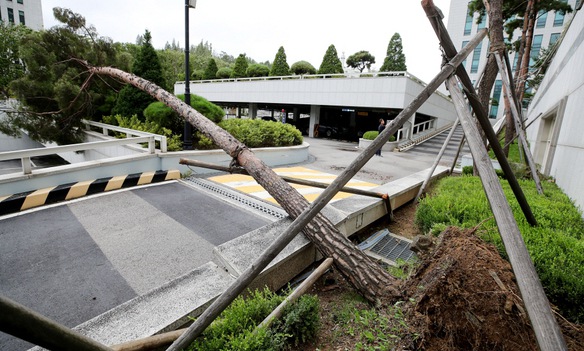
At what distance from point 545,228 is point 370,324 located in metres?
2.79

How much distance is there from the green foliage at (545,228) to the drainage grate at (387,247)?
477mm

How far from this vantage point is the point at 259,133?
9844 millimetres

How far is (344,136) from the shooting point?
24.0 metres

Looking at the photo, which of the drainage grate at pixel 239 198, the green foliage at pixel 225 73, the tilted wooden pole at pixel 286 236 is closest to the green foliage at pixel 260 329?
the tilted wooden pole at pixel 286 236

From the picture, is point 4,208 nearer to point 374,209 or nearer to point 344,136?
point 374,209

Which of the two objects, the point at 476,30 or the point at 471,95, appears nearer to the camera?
the point at 471,95

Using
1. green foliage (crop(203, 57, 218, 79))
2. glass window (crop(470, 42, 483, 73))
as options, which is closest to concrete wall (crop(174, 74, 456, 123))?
green foliage (crop(203, 57, 218, 79))

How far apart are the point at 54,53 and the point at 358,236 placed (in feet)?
36.2

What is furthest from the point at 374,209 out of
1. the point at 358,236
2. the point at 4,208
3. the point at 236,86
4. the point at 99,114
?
the point at 236,86

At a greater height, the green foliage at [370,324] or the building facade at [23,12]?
the building facade at [23,12]

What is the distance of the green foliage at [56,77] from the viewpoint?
8359mm

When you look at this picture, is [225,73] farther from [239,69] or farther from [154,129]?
[154,129]

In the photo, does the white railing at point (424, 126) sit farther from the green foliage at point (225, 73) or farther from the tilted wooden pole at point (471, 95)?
the green foliage at point (225, 73)

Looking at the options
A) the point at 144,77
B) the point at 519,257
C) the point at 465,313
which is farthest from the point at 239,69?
the point at 519,257
